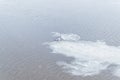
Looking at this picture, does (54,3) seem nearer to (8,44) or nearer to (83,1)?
(83,1)

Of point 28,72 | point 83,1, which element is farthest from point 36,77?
point 83,1

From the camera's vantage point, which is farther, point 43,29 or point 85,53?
point 43,29

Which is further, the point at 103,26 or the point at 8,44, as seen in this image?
the point at 103,26

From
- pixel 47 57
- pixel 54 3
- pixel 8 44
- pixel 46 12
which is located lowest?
pixel 47 57
